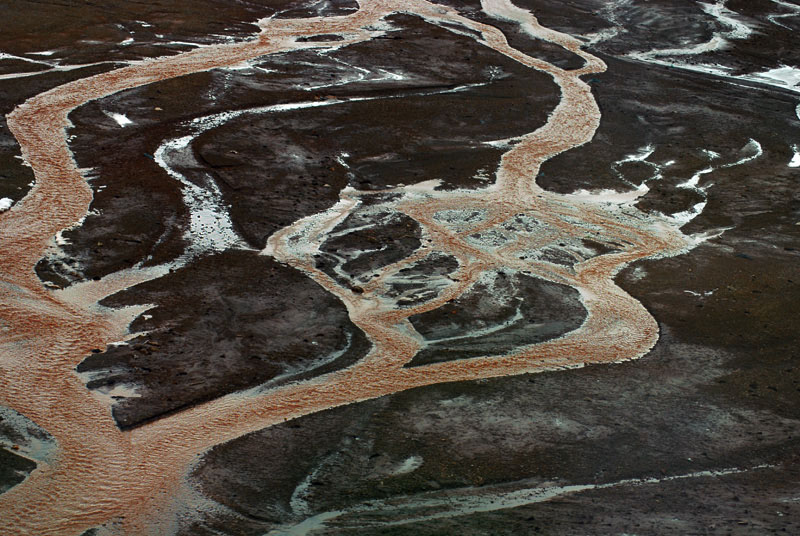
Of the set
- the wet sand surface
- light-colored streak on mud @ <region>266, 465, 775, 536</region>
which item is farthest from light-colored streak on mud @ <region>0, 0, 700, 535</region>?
light-colored streak on mud @ <region>266, 465, 775, 536</region>

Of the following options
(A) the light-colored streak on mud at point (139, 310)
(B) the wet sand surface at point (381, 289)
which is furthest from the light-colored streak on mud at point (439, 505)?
(A) the light-colored streak on mud at point (139, 310)

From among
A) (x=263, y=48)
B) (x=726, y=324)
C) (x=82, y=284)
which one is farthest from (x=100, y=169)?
(x=726, y=324)

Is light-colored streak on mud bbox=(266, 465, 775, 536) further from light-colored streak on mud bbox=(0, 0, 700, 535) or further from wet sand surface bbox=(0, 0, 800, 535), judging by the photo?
light-colored streak on mud bbox=(0, 0, 700, 535)

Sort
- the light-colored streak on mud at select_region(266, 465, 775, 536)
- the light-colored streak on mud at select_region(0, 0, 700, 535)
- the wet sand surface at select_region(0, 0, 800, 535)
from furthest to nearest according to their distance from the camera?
1. the wet sand surface at select_region(0, 0, 800, 535)
2. the light-colored streak on mud at select_region(0, 0, 700, 535)
3. the light-colored streak on mud at select_region(266, 465, 775, 536)

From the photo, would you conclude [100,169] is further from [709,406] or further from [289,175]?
[709,406]

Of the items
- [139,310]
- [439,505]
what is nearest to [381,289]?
[139,310]

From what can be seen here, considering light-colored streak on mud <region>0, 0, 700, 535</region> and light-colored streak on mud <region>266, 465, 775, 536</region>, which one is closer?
light-colored streak on mud <region>266, 465, 775, 536</region>

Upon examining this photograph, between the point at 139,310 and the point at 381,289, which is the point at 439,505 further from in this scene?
the point at 139,310
